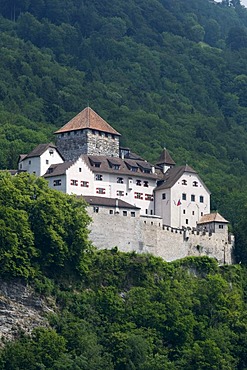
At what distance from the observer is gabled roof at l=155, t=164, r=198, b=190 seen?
10294 centimetres

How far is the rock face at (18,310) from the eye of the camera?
86625 millimetres

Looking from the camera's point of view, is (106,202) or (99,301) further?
(106,202)

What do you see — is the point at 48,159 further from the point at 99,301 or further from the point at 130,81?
the point at 130,81

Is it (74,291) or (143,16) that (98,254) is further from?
(143,16)

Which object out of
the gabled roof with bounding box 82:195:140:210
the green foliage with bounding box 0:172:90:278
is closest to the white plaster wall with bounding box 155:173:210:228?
the gabled roof with bounding box 82:195:140:210

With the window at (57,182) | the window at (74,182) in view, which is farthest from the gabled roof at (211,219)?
the window at (57,182)

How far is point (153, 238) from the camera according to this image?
319ft

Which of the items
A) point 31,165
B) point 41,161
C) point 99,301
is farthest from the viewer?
point 31,165

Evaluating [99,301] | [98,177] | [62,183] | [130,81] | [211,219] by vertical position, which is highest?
[130,81]

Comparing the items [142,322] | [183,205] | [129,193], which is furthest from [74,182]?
[142,322]

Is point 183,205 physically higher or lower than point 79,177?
lower

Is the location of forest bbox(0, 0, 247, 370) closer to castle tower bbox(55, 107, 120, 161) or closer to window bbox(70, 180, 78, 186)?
window bbox(70, 180, 78, 186)

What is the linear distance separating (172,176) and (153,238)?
8.68 m

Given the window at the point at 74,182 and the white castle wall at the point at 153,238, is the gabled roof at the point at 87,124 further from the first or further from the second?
the white castle wall at the point at 153,238
